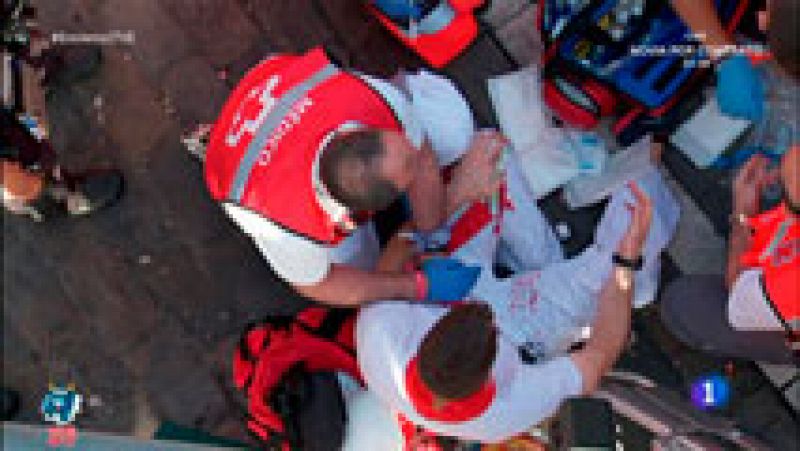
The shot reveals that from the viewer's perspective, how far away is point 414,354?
2.57m

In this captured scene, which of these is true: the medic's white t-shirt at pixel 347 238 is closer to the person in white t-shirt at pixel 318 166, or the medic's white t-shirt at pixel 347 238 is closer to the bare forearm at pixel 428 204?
the person in white t-shirt at pixel 318 166

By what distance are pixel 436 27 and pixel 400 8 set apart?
19cm

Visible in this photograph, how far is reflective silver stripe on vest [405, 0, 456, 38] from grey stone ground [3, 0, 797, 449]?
212mm

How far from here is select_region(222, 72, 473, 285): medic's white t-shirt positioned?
8.85 feet

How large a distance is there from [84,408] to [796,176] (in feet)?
9.88

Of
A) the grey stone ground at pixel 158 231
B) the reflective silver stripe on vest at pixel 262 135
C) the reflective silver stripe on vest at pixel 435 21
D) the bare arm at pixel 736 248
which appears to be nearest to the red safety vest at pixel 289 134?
the reflective silver stripe on vest at pixel 262 135

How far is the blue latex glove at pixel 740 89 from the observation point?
3389mm

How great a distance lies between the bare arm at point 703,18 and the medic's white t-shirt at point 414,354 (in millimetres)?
1381

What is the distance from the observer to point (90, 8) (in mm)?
3945

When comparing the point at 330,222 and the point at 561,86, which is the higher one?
the point at 561,86

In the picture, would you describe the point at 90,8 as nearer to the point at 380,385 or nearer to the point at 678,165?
the point at 380,385

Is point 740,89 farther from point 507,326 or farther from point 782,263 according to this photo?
point 507,326

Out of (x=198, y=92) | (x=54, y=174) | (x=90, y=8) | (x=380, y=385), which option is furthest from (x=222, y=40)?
(x=380, y=385)

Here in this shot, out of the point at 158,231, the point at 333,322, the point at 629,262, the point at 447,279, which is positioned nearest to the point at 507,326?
the point at 447,279
